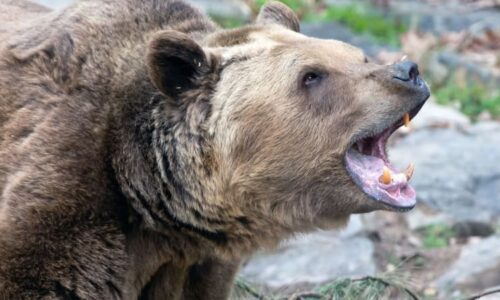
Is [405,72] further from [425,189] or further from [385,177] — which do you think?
[425,189]

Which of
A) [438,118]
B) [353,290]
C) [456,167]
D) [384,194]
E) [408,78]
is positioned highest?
[408,78]

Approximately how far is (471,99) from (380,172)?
796 centimetres

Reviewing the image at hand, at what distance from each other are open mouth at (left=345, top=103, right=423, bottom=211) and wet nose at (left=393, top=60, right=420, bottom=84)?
0.14m

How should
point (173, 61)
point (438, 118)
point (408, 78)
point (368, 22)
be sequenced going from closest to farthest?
point (408, 78) → point (173, 61) → point (438, 118) → point (368, 22)

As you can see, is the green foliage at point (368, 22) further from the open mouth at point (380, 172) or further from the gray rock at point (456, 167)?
the open mouth at point (380, 172)

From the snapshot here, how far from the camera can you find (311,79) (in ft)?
17.3

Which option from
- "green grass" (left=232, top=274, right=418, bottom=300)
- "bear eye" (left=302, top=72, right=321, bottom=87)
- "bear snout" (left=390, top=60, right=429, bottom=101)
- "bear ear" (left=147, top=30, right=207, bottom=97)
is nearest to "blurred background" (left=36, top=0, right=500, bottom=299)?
"green grass" (left=232, top=274, right=418, bottom=300)

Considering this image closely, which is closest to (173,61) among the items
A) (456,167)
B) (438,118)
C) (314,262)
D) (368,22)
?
(314,262)

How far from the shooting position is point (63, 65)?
5.48 m

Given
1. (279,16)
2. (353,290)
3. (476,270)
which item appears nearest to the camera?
(279,16)

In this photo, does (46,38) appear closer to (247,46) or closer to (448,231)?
(247,46)

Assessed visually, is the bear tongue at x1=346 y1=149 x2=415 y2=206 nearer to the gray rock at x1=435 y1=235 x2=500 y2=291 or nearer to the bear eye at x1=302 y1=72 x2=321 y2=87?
the bear eye at x1=302 y1=72 x2=321 y2=87

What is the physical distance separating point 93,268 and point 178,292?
687 mm

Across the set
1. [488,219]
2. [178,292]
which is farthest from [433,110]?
[178,292]
